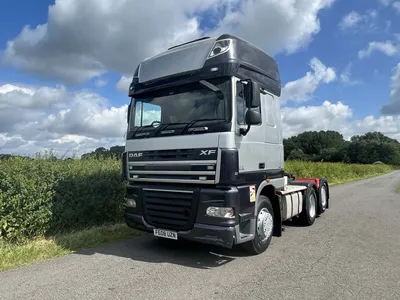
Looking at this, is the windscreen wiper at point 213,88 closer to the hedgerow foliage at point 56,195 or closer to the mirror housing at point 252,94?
the mirror housing at point 252,94

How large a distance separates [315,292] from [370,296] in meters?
0.64

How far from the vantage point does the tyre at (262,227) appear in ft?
18.1

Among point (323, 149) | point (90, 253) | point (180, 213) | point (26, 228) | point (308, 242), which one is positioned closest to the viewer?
point (180, 213)

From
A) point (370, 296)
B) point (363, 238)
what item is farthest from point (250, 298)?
point (363, 238)

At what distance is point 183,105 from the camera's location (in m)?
5.49

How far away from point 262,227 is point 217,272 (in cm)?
129

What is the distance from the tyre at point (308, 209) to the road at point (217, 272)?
1.25 m

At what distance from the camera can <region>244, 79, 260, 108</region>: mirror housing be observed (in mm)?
5070

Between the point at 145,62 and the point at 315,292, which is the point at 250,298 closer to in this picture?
the point at 315,292

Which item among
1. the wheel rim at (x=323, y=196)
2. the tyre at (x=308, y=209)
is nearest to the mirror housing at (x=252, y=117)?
the tyre at (x=308, y=209)

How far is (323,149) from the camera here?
88.4 metres

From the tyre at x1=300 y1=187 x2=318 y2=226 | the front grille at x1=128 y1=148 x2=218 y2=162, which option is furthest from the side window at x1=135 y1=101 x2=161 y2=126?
the tyre at x1=300 y1=187 x2=318 y2=226

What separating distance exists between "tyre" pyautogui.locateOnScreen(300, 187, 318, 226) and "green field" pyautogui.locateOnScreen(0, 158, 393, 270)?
421cm

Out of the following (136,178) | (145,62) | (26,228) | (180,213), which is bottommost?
(26,228)
